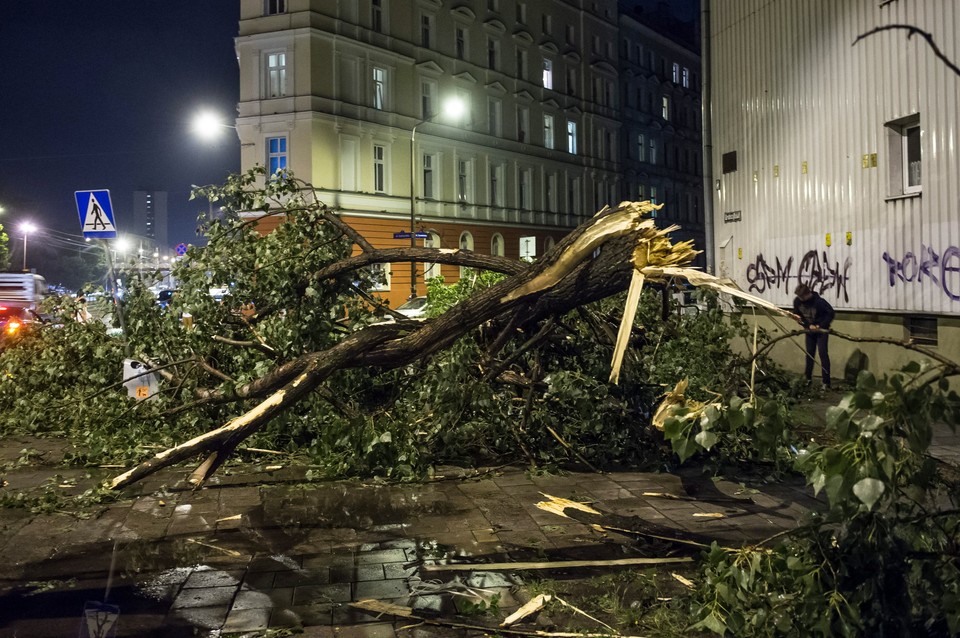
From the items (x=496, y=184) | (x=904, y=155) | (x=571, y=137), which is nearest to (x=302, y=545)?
(x=904, y=155)

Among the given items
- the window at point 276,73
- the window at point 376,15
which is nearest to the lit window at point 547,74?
the window at point 376,15

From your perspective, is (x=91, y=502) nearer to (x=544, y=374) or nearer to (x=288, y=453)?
(x=288, y=453)

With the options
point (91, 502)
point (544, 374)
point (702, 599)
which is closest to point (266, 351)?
point (91, 502)

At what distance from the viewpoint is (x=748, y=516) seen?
6.20m

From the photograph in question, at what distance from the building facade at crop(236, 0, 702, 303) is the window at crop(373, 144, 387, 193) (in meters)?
0.06

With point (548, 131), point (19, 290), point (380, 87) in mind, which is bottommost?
point (19, 290)

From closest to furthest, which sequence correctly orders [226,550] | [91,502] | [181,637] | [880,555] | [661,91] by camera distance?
[880,555] < [181,637] < [226,550] < [91,502] < [661,91]

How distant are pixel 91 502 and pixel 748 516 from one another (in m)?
5.32

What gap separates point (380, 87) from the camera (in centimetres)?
3588

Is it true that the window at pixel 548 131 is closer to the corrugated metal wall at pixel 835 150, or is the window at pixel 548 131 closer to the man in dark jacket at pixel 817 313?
the corrugated metal wall at pixel 835 150

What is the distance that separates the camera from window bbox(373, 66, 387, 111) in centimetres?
3556

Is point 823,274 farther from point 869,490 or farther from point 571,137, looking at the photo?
point 571,137

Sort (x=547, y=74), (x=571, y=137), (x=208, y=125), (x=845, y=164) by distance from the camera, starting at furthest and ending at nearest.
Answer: (x=571, y=137) < (x=547, y=74) < (x=208, y=125) < (x=845, y=164)

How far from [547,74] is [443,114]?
34.9ft
